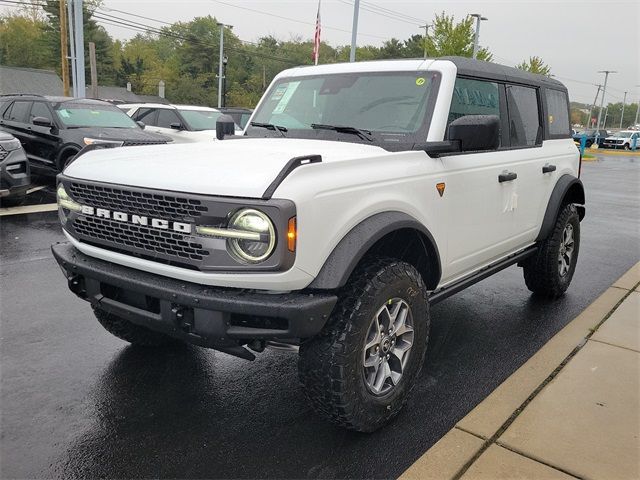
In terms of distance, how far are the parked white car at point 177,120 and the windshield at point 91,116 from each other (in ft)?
4.60

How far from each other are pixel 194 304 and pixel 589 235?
7.84m

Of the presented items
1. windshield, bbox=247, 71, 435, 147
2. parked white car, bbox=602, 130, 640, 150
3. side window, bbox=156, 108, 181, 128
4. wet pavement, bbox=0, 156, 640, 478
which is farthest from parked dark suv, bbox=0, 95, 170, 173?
parked white car, bbox=602, 130, 640, 150

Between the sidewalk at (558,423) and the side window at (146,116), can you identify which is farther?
the side window at (146,116)

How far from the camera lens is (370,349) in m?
2.79

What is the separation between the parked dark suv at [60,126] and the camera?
9492 mm

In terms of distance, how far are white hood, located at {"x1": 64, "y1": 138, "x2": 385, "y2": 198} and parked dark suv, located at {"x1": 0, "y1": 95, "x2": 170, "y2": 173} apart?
20.5ft

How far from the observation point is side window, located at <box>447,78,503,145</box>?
3.58 m

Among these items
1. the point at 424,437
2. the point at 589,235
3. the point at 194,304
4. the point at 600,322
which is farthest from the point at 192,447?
the point at 589,235

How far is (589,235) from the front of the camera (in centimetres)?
861

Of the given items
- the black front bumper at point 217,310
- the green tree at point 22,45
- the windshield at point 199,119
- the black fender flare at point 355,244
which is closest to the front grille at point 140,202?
the black front bumper at point 217,310

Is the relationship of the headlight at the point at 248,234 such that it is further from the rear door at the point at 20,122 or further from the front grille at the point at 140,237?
the rear door at the point at 20,122

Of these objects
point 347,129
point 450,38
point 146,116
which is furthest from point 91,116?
point 450,38

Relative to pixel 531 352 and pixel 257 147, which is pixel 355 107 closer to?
pixel 257 147

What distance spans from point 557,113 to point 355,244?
348 centimetres
